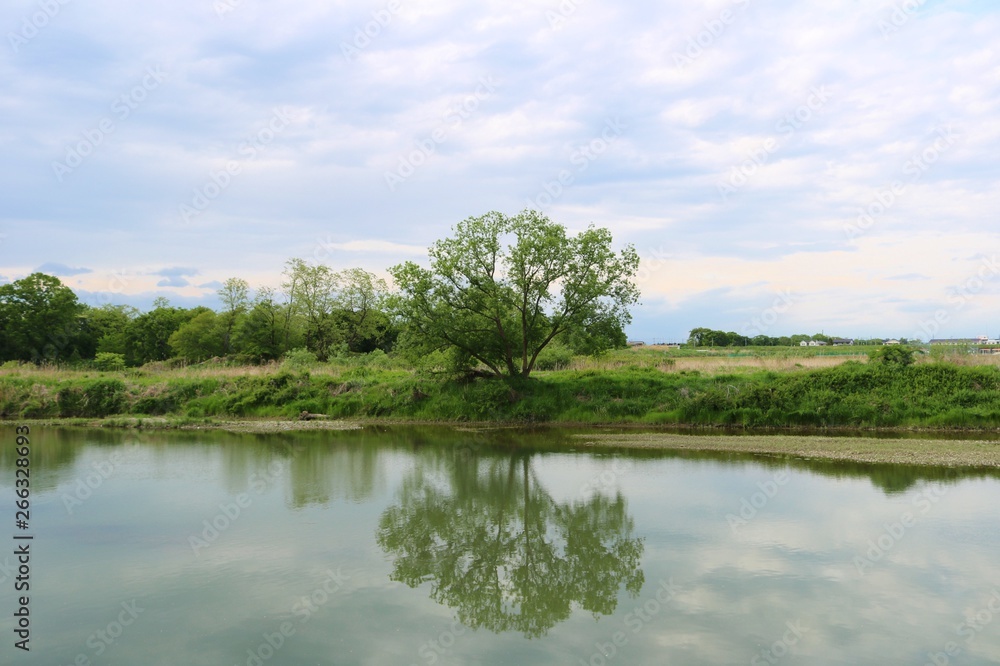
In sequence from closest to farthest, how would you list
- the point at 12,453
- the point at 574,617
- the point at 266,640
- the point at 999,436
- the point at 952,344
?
the point at 266,640, the point at 574,617, the point at 12,453, the point at 999,436, the point at 952,344

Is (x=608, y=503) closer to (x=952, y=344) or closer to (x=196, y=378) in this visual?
(x=952, y=344)

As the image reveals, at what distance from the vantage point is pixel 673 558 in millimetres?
10586

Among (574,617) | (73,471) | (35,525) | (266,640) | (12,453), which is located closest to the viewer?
(266,640)

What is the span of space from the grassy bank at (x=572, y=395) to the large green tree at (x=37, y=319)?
23.5 m

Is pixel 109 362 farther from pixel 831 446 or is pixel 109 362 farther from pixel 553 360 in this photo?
pixel 831 446

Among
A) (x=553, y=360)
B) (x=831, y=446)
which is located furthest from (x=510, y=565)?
(x=553, y=360)

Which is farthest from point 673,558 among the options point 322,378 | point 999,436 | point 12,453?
point 322,378

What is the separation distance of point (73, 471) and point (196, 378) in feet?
55.0

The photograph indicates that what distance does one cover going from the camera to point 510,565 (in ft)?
34.8

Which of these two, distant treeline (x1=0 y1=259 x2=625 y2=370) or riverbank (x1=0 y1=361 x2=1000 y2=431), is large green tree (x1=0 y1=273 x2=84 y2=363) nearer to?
distant treeline (x1=0 y1=259 x2=625 y2=370)

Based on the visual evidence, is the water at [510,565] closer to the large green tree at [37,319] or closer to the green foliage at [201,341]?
the green foliage at [201,341]

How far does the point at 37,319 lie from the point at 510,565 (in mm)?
60874

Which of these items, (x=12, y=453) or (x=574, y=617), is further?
(x=12, y=453)

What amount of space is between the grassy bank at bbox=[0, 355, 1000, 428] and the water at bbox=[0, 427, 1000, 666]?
941 centimetres
